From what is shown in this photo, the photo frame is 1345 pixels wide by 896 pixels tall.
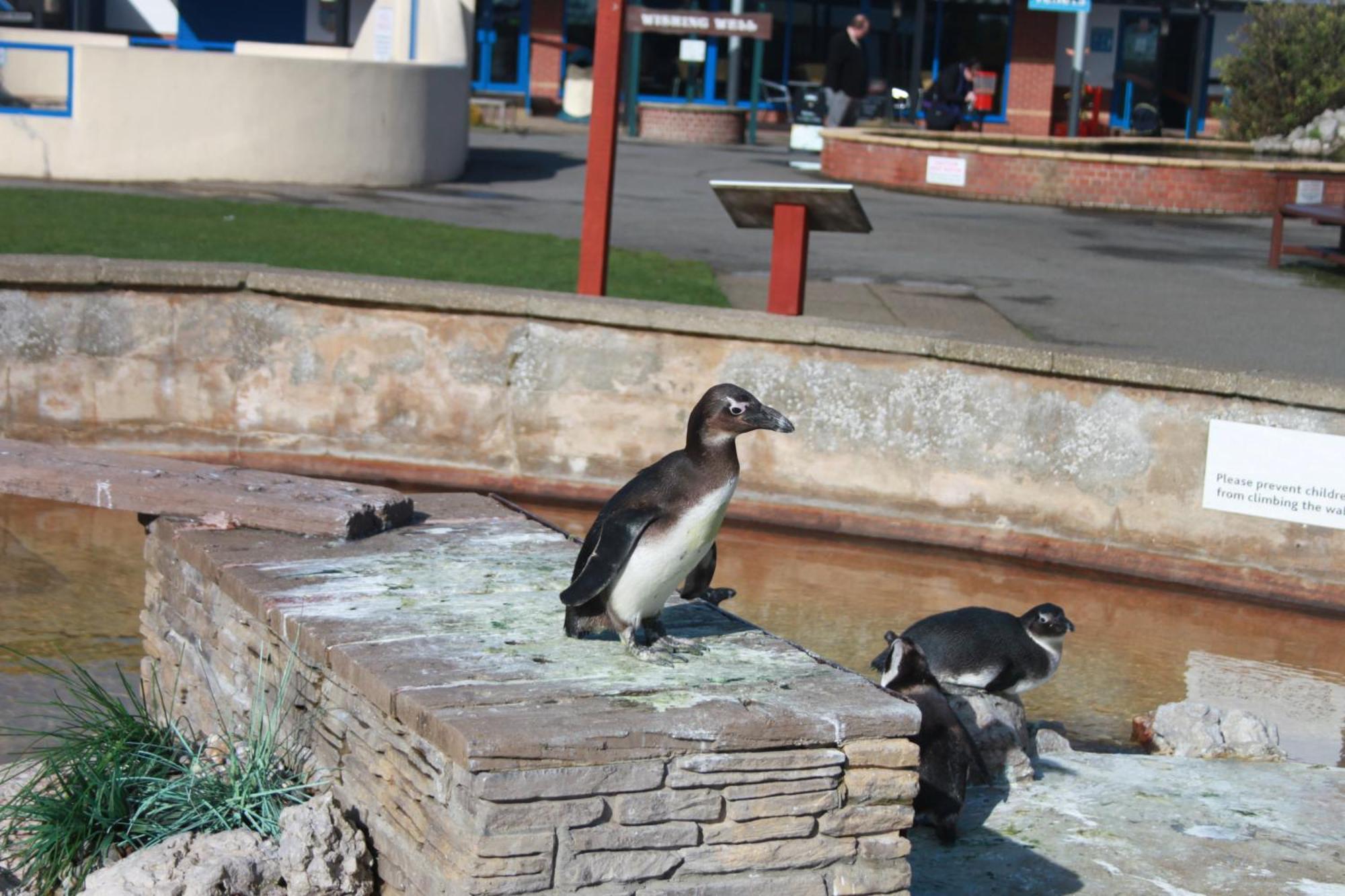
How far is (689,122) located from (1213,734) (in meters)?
26.7

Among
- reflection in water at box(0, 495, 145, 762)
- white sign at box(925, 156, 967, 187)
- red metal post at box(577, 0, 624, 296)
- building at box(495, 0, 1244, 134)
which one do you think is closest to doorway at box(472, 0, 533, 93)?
building at box(495, 0, 1244, 134)

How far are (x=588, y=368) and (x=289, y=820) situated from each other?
634 cm

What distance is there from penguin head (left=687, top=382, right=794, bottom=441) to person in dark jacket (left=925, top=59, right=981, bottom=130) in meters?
29.1

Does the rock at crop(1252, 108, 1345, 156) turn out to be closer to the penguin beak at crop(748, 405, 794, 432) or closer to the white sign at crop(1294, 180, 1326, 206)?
the white sign at crop(1294, 180, 1326, 206)

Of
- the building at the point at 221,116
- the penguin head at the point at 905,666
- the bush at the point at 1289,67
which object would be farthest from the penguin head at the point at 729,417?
the bush at the point at 1289,67

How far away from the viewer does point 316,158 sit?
821 inches

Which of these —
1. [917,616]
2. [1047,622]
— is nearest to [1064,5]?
[917,616]

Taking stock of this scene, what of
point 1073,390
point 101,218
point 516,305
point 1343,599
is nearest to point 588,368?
point 516,305

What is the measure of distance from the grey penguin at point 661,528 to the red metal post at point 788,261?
5898 millimetres

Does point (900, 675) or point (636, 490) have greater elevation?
point (636, 490)

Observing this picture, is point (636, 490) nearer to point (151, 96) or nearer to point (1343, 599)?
point (1343, 599)

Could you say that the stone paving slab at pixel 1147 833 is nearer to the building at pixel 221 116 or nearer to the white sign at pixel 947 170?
the building at pixel 221 116

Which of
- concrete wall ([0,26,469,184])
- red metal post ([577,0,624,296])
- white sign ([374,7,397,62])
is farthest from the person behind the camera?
white sign ([374,7,397,62])

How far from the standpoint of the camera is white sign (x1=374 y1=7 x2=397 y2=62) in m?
27.4
